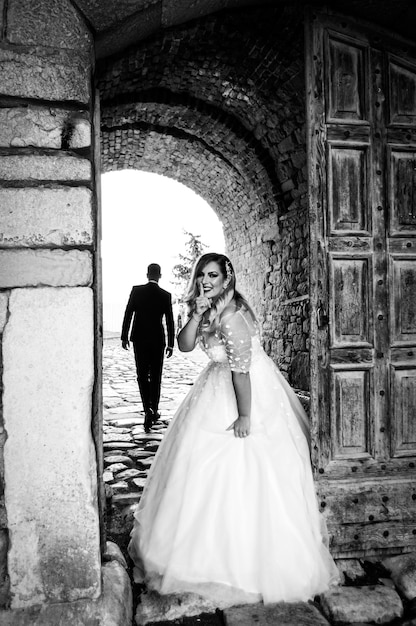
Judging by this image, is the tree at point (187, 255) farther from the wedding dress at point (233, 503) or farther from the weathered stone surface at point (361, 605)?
the weathered stone surface at point (361, 605)

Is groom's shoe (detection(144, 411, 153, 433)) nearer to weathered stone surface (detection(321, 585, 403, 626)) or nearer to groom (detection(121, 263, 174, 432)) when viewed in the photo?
groom (detection(121, 263, 174, 432))

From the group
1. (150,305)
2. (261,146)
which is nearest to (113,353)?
(150,305)

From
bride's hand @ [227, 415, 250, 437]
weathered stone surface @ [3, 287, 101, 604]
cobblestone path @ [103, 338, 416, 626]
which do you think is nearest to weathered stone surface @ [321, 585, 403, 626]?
cobblestone path @ [103, 338, 416, 626]

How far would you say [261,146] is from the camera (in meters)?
5.68

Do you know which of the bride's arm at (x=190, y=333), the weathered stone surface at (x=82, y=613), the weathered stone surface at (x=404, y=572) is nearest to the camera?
the weathered stone surface at (x=82, y=613)

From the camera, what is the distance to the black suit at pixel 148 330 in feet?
18.8

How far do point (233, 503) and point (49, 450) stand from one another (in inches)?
41.2

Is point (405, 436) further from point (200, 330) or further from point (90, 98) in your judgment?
point (90, 98)

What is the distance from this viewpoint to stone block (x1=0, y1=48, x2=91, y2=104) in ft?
7.18

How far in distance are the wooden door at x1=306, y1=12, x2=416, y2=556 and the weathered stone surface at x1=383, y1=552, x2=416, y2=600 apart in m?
0.11

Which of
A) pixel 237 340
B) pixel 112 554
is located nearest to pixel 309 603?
pixel 112 554

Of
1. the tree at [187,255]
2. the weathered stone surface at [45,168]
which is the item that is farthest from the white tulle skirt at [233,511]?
the tree at [187,255]

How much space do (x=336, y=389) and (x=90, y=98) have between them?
2.33m

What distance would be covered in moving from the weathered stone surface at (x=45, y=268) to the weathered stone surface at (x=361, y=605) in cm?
216
